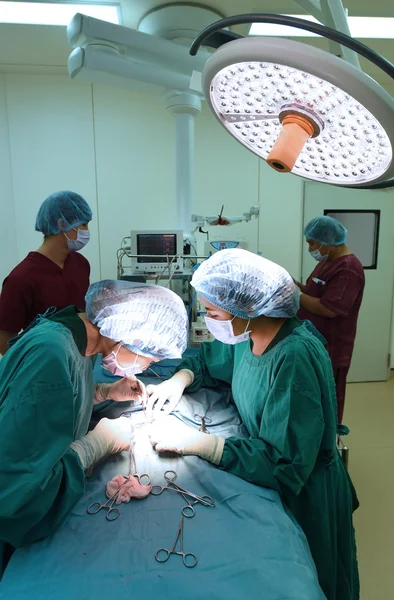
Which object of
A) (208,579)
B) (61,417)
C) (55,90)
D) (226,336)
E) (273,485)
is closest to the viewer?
(208,579)

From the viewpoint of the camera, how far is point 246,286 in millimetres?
1295

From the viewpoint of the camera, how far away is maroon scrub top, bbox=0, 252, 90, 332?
5.96 feet

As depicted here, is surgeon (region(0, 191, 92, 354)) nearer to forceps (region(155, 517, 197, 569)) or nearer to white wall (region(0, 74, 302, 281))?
forceps (region(155, 517, 197, 569))

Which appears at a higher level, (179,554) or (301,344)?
(301,344)

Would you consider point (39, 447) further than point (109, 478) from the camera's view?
No

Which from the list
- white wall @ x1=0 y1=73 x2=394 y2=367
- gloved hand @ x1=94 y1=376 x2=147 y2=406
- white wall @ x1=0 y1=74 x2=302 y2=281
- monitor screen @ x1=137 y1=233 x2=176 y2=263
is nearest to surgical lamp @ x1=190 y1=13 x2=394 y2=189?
gloved hand @ x1=94 y1=376 x2=147 y2=406

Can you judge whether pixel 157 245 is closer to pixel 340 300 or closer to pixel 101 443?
pixel 340 300

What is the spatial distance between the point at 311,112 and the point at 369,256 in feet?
11.3

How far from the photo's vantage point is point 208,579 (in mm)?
866

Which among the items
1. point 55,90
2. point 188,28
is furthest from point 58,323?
point 55,90

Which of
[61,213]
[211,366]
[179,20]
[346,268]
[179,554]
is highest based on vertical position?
[179,20]

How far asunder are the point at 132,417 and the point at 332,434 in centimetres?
72

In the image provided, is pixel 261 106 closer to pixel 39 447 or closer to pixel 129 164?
pixel 39 447

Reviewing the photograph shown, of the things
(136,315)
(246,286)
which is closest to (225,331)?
(246,286)
